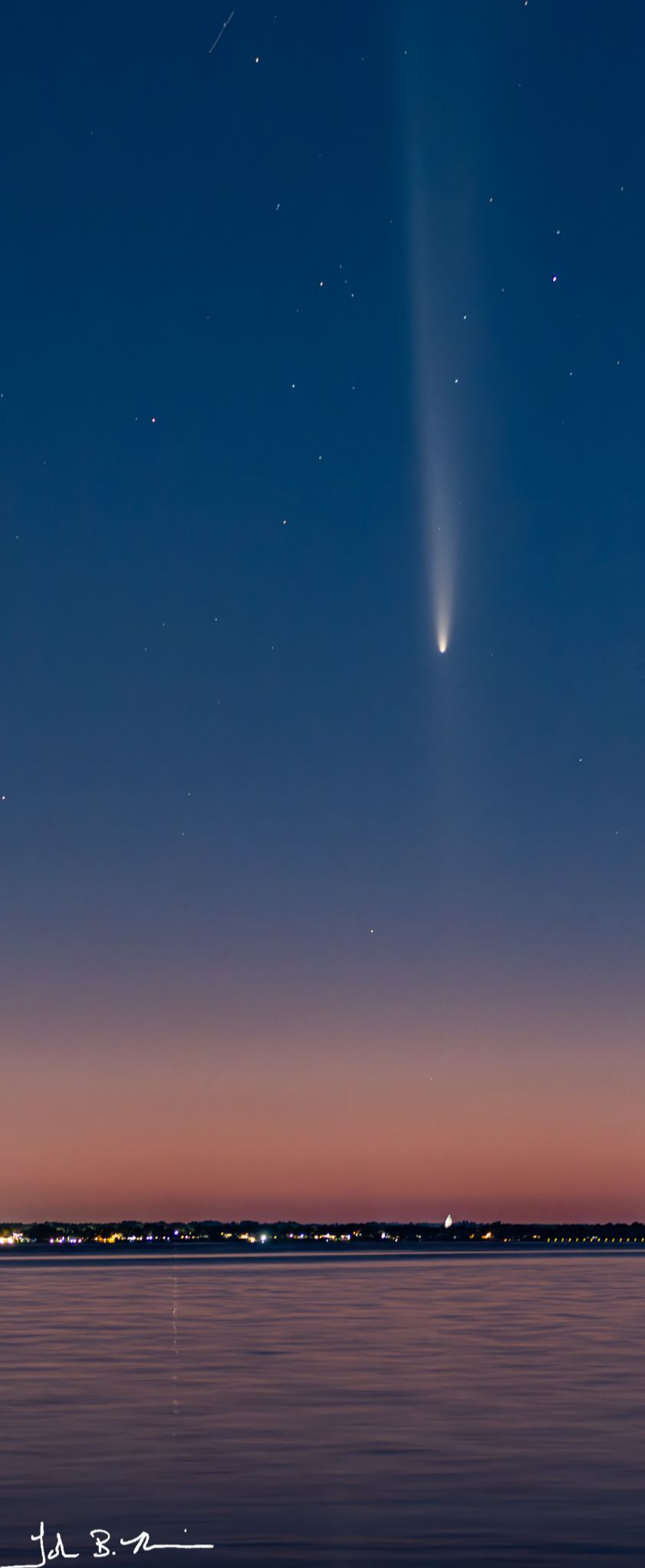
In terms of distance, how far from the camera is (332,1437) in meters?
31.5

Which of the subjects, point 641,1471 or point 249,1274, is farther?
point 249,1274

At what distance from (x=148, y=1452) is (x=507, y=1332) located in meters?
32.7

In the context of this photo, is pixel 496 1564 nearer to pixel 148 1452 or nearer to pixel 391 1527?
pixel 391 1527

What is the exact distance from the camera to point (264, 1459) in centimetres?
2878

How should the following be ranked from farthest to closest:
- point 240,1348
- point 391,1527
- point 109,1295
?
point 109,1295 → point 240,1348 → point 391,1527

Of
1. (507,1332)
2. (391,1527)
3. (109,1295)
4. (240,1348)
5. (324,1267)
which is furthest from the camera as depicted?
(324,1267)

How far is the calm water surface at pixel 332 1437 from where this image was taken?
22.2 meters

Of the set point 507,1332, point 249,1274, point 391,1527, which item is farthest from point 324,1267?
point 391,1527
